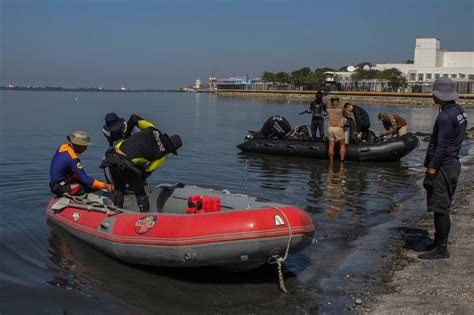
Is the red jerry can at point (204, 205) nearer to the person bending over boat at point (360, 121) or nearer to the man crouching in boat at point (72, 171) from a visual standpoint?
the man crouching in boat at point (72, 171)

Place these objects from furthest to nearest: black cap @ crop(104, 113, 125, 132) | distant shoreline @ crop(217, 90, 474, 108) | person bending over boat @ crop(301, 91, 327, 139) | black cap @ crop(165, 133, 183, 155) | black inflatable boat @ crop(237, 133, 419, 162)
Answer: distant shoreline @ crop(217, 90, 474, 108)
person bending over boat @ crop(301, 91, 327, 139)
black inflatable boat @ crop(237, 133, 419, 162)
black cap @ crop(104, 113, 125, 132)
black cap @ crop(165, 133, 183, 155)

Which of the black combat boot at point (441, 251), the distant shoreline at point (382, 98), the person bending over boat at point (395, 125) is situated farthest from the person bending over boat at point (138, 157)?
the distant shoreline at point (382, 98)

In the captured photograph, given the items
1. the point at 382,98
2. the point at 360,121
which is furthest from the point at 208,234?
the point at 382,98

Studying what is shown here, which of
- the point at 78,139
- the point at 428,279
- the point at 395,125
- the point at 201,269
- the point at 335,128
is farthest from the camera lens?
the point at 395,125

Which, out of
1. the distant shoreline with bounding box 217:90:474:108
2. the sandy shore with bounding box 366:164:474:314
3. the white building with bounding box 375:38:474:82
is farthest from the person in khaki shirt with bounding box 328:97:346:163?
the white building with bounding box 375:38:474:82

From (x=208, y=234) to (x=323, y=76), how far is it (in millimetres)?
92616

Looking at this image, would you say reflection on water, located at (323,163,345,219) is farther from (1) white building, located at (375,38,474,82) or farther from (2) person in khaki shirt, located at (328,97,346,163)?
(1) white building, located at (375,38,474,82)

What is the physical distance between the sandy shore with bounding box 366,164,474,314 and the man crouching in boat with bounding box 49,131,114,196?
3.78m

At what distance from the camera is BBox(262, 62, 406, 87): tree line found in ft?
278

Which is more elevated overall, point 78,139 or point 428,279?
point 78,139

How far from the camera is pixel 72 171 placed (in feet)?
24.9

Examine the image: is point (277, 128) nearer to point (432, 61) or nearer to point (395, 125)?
point (395, 125)

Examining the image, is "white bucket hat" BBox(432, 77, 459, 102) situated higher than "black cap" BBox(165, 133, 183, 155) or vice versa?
"white bucket hat" BBox(432, 77, 459, 102)

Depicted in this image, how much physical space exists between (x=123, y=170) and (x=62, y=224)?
58.3 inches
